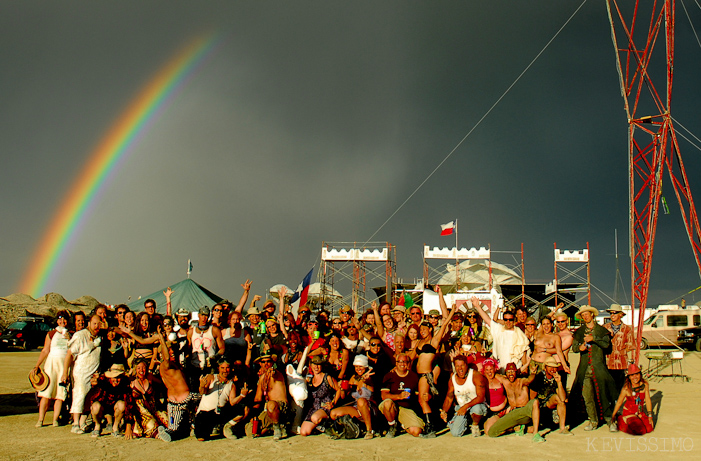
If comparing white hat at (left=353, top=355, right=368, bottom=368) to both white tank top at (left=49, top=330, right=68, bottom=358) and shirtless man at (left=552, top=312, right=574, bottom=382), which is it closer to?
shirtless man at (left=552, top=312, right=574, bottom=382)

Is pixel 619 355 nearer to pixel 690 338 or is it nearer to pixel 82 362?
pixel 82 362

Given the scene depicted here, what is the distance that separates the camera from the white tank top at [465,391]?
289 inches

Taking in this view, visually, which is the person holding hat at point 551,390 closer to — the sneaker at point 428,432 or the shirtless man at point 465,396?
the shirtless man at point 465,396

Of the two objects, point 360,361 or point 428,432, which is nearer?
point 428,432

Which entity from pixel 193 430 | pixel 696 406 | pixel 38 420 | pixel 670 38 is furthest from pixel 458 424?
pixel 670 38

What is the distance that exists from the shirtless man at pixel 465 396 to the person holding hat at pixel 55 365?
228 inches

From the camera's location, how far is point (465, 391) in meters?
7.37

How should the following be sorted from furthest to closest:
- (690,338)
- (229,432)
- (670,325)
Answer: (670,325) < (690,338) < (229,432)

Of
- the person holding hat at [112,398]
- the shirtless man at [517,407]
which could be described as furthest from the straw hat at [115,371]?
the shirtless man at [517,407]

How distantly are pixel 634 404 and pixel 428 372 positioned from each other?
3143 millimetres

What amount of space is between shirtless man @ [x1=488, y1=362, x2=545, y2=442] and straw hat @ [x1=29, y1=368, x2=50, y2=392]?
6.54 metres

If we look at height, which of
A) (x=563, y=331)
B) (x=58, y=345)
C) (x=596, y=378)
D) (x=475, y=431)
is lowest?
(x=475, y=431)

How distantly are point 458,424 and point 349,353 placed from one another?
1.89 m

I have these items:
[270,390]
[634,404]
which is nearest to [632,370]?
[634,404]
